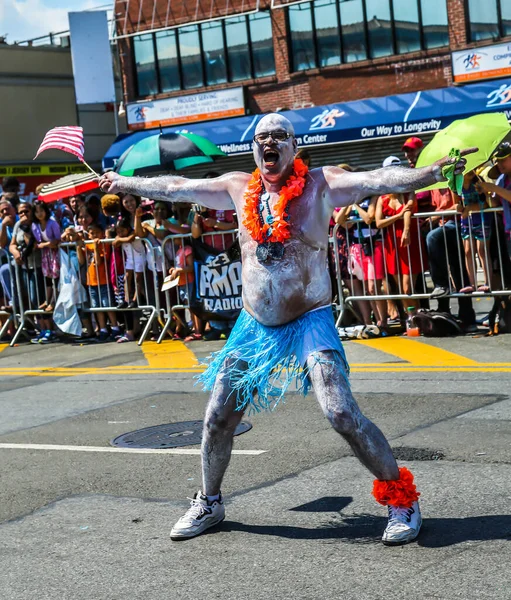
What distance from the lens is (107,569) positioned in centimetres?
471

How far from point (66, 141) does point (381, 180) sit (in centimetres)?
264

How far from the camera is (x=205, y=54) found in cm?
3634

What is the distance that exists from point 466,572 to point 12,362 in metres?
9.49

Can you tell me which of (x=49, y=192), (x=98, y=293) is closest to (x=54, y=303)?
(x=98, y=293)

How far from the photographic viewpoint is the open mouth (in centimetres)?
517

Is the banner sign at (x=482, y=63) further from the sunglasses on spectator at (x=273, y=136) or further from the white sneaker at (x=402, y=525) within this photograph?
the white sneaker at (x=402, y=525)

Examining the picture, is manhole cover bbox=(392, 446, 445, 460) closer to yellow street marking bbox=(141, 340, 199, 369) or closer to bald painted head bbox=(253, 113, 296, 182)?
bald painted head bbox=(253, 113, 296, 182)

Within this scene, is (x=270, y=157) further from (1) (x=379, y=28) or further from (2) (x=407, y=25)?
(1) (x=379, y=28)

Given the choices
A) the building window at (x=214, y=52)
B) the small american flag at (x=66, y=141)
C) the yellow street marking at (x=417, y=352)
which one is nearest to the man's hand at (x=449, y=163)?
the small american flag at (x=66, y=141)

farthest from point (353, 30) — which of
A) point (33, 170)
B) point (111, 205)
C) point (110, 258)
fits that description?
point (111, 205)

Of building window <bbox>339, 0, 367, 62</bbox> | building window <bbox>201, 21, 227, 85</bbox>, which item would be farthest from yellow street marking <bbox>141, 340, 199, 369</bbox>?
building window <bbox>201, 21, 227, 85</bbox>

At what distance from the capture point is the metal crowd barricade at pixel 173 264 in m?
12.8

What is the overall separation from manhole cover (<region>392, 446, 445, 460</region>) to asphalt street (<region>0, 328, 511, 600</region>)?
0.04ft

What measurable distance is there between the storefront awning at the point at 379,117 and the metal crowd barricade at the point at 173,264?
16.4 m
